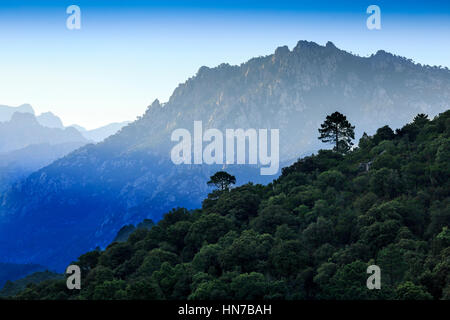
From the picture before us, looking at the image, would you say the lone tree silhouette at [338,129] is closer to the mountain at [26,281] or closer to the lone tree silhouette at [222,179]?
the lone tree silhouette at [222,179]

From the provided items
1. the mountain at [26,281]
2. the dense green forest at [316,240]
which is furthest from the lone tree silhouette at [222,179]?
the mountain at [26,281]

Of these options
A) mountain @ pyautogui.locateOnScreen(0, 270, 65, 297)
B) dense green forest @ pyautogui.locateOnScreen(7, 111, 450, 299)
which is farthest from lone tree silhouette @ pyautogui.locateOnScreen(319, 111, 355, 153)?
mountain @ pyautogui.locateOnScreen(0, 270, 65, 297)

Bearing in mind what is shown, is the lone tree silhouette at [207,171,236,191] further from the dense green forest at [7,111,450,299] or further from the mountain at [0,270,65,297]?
the mountain at [0,270,65,297]

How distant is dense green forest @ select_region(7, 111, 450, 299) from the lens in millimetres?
60656

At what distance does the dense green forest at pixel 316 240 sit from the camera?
60656 mm

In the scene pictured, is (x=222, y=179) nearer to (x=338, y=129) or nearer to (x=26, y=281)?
(x=338, y=129)

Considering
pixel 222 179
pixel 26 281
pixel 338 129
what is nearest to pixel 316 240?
pixel 338 129

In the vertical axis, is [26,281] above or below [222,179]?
below

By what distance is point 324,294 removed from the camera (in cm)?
6084

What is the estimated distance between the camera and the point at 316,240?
253 feet

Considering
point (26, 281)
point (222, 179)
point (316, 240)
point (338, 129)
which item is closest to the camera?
point (316, 240)
